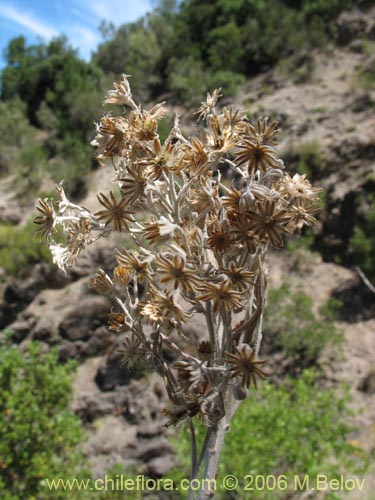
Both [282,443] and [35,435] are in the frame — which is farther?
[35,435]

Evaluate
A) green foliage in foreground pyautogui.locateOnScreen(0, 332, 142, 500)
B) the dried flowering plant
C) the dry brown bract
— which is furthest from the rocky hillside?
the dry brown bract

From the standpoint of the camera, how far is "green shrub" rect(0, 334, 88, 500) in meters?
6.14

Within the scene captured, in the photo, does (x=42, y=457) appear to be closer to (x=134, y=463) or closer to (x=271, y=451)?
(x=134, y=463)

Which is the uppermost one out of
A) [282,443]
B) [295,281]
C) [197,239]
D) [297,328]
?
[295,281]

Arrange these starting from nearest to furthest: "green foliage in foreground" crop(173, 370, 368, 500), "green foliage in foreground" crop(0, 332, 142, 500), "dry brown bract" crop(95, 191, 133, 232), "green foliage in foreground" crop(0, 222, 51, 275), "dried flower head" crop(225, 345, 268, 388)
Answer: "dried flower head" crop(225, 345, 268, 388)
"dry brown bract" crop(95, 191, 133, 232)
"green foliage in foreground" crop(173, 370, 368, 500)
"green foliage in foreground" crop(0, 332, 142, 500)
"green foliage in foreground" crop(0, 222, 51, 275)

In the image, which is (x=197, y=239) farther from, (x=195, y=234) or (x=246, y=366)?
(x=246, y=366)

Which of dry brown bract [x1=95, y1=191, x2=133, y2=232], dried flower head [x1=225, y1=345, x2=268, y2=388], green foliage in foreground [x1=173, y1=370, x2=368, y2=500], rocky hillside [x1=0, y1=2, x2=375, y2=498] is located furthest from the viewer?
rocky hillside [x1=0, y1=2, x2=375, y2=498]

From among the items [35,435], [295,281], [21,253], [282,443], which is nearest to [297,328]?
[295,281]

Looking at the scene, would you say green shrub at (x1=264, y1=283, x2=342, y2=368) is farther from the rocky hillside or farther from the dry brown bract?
the dry brown bract

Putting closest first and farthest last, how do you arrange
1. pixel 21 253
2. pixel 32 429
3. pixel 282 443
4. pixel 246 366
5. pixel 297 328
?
1. pixel 246 366
2. pixel 282 443
3. pixel 32 429
4. pixel 297 328
5. pixel 21 253

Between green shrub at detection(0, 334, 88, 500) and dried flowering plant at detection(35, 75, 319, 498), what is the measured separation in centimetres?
580

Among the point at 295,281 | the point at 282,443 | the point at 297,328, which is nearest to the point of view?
the point at 282,443

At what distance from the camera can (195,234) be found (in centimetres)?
96

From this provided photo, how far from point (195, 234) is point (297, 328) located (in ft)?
28.3
